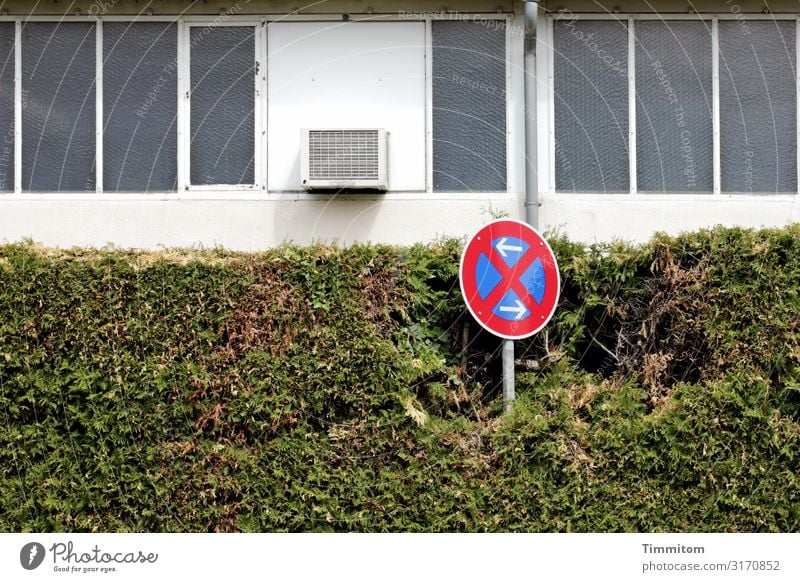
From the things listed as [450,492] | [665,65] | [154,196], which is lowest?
[450,492]

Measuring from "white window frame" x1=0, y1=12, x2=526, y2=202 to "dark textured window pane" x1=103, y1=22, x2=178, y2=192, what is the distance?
0.21ft

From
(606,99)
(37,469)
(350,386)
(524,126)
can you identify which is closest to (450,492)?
(350,386)

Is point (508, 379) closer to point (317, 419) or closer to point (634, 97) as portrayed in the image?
point (317, 419)

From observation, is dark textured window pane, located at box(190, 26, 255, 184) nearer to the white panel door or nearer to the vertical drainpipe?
the white panel door

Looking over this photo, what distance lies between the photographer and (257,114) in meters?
7.89

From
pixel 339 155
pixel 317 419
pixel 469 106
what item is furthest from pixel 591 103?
pixel 317 419

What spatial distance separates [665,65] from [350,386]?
4.43 meters

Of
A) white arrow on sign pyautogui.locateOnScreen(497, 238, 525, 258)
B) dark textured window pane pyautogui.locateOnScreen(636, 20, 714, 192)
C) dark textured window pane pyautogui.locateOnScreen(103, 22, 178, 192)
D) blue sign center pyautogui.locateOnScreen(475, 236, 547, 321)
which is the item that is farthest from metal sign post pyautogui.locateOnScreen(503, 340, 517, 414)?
dark textured window pane pyautogui.locateOnScreen(103, 22, 178, 192)

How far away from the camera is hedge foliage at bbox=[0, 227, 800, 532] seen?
5.93 metres

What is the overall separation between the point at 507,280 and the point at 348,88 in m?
2.90

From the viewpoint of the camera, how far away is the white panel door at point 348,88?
7844mm

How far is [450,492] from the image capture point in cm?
598

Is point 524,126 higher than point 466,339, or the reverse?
point 524,126

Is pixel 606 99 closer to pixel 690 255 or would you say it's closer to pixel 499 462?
pixel 690 255
